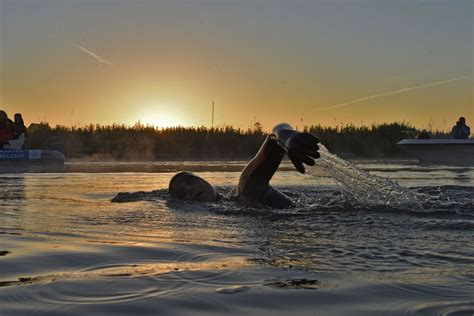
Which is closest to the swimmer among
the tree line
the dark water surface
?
the dark water surface

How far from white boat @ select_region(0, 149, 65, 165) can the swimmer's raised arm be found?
38.9ft

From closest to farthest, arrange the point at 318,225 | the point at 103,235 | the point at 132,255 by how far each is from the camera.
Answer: the point at 132,255 < the point at 103,235 < the point at 318,225

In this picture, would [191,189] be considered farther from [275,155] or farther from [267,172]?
[275,155]

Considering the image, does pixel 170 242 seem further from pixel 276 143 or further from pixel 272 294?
pixel 276 143

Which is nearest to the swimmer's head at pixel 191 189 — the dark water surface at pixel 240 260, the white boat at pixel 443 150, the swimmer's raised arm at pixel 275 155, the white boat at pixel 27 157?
the swimmer's raised arm at pixel 275 155

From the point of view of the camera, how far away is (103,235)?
3730mm

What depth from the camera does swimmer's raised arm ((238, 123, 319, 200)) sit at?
4320 millimetres

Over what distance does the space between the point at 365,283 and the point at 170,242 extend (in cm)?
141

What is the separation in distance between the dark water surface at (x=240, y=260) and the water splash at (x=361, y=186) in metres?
0.28

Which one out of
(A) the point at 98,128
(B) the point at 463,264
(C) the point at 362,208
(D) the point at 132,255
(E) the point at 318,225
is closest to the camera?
(B) the point at 463,264

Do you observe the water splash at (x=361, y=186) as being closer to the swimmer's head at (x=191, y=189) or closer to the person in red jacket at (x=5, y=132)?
the swimmer's head at (x=191, y=189)

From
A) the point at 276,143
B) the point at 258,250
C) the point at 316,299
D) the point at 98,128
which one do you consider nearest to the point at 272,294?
the point at 316,299

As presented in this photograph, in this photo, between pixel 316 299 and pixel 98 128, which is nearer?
pixel 316 299

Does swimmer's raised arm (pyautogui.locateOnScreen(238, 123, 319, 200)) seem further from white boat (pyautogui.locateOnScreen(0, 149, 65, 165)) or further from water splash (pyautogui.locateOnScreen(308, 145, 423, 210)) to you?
white boat (pyautogui.locateOnScreen(0, 149, 65, 165))
